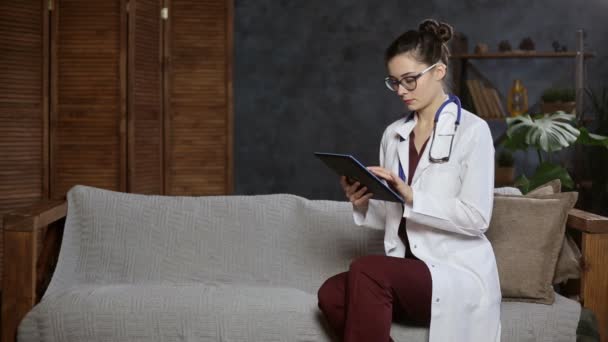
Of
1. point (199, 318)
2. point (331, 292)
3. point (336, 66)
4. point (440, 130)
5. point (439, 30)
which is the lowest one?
point (199, 318)

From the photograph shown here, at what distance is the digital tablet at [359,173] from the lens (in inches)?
83.1

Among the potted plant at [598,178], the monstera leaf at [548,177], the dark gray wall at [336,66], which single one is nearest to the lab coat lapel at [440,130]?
the monstera leaf at [548,177]

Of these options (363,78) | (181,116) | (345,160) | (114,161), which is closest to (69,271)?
(345,160)

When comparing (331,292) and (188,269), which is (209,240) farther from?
(331,292)

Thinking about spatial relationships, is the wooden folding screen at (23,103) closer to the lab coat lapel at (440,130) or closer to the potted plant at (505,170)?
the potted plant at (505,170)

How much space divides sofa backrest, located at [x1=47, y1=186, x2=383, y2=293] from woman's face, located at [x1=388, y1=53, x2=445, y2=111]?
668mm

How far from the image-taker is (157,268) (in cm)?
294

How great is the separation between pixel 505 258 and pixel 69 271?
1.51 metres

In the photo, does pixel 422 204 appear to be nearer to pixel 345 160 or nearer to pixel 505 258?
pixel 345 160

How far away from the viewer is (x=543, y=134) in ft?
12.4

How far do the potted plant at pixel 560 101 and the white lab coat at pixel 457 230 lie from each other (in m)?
2.96

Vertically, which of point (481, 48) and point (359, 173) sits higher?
point (481, 48)

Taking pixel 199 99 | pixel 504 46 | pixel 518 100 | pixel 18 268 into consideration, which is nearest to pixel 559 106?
pixel 518 100

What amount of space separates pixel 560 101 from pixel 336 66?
163cm
